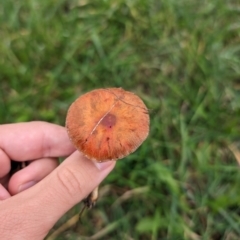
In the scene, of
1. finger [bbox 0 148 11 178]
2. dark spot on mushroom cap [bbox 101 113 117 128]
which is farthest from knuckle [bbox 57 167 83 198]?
finger [bbox 0 148 11 178]

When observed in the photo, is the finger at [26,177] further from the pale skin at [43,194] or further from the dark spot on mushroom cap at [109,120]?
the dark spot on mushroom cap at [109,120]

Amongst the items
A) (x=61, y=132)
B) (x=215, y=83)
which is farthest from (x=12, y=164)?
(x=215, y=83)

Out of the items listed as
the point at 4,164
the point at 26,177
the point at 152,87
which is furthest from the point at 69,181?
the point at 152,87

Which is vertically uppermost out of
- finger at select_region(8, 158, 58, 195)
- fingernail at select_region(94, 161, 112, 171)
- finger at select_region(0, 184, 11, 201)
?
fingernail at select_region(94, 161, 112, 171)

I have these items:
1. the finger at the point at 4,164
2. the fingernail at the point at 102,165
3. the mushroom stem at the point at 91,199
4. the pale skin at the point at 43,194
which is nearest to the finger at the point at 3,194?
the pale skin at the point at 43,194

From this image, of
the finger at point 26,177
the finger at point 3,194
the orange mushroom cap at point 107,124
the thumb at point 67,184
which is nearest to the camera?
the orange mushroom cap at point 107,124

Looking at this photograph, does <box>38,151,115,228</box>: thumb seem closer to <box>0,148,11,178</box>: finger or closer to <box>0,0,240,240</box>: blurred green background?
<box>0,148,11,178</box>: finger
